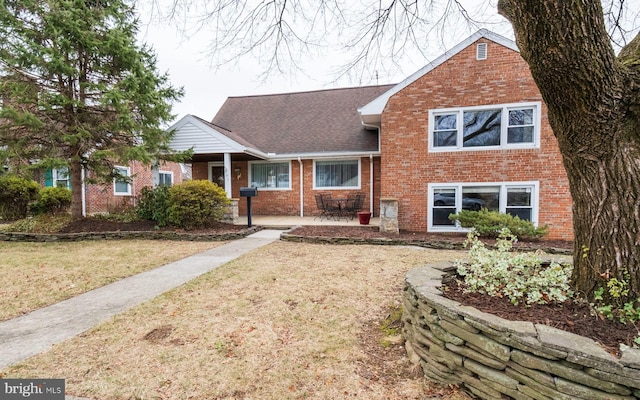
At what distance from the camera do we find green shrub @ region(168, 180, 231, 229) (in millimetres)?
9219

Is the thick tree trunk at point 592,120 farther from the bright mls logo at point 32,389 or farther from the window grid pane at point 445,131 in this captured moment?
the window grid pane at point 445,131

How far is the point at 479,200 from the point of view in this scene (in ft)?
29.6

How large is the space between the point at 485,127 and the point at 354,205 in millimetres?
5239

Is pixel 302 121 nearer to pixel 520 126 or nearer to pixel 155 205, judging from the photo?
pixel 155 205

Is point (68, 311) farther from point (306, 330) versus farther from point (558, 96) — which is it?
point (558, 96)

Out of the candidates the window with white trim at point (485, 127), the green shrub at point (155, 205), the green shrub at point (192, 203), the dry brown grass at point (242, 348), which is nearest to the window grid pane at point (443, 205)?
the window with white trim at point (485, 127)

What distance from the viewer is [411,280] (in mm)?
3154

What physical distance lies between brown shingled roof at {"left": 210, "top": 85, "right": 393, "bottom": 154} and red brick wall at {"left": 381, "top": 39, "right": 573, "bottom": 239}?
273 centimetres

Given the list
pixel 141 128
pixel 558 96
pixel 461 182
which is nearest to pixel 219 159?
pixel 141 128

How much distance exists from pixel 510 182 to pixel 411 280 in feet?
23.9

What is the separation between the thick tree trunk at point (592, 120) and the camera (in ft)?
7.29

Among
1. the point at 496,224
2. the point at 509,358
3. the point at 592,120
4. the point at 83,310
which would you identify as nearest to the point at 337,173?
the point at 496,224

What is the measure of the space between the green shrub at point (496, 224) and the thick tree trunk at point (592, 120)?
5.14 meters

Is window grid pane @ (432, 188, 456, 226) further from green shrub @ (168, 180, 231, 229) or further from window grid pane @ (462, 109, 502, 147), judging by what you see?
green shrub @ (168, 180, 231, 229)
